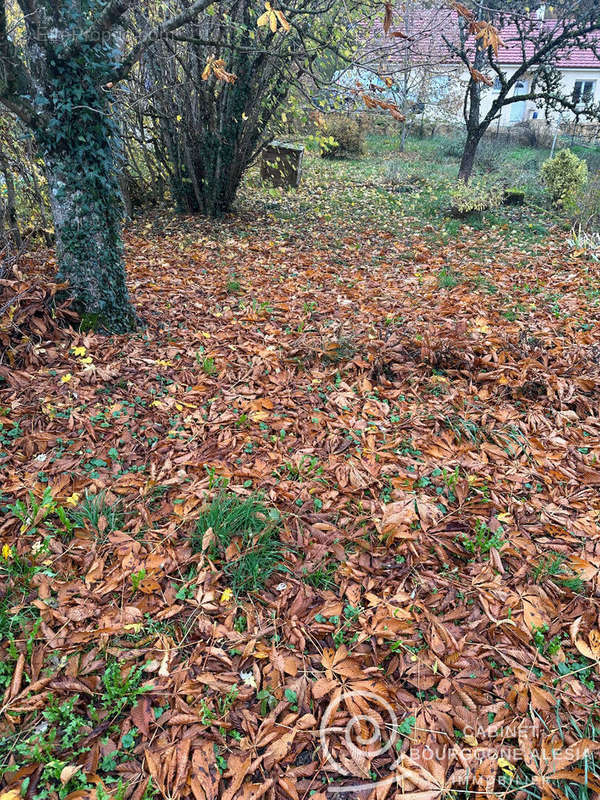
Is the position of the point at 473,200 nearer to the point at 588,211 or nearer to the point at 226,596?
the point at 588,211

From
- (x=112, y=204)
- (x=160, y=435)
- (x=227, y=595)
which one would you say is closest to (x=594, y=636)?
(x=227, y=595)

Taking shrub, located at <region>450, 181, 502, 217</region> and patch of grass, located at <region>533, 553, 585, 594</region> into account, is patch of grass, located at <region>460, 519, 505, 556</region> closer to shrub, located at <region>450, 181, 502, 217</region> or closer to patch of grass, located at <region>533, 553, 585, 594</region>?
patch of grass, located at <region>533, 553, 585, 594</region>

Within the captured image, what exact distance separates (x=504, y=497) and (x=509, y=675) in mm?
1014

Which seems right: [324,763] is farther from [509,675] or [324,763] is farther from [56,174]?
[56,174]

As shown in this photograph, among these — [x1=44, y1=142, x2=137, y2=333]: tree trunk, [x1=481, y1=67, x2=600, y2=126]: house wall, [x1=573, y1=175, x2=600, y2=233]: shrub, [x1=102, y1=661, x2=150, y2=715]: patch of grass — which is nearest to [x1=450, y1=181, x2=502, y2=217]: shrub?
[x1=573, y1=175, x2=600, y2=233]: shrub

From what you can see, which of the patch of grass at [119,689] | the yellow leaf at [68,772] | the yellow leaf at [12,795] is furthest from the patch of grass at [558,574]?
the yellow leaf at [12,795]

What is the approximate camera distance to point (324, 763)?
1.62 m

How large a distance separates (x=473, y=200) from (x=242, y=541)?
26.2ft

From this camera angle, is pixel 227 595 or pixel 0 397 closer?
pixel 227 595

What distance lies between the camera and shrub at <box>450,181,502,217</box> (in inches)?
329

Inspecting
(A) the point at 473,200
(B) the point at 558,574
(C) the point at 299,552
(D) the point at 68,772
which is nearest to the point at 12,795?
(D) the point at 68,772

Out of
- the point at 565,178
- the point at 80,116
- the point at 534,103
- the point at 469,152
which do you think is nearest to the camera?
the point at 80,116

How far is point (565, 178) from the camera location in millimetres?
8812

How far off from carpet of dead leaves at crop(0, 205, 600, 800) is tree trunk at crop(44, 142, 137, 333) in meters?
0.26
